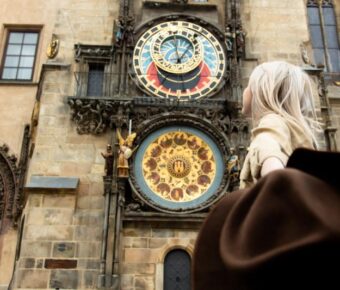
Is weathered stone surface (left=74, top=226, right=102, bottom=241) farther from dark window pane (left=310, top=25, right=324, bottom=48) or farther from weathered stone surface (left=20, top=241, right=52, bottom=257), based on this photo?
dark window pane (left=310, top=25, right=324, bottom=48)

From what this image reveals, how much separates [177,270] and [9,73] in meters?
7.32

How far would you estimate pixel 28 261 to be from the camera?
783 centimetres

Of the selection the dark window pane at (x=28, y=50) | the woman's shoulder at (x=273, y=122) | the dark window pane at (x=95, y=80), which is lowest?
the woman's shoulder at (x=273, y=122)

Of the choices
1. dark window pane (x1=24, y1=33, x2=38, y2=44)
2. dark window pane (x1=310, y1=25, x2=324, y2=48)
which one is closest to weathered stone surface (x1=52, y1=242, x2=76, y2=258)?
dark window pane (x1=24, y1=33, x2=38, y2=44)

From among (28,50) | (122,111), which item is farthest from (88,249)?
(28,50)

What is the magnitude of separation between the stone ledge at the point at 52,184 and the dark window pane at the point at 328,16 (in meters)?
9.34

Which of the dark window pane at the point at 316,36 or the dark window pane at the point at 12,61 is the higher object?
the dark window pane at the point at 316,36

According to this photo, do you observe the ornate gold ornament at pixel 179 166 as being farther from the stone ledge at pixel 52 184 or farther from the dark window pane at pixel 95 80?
the dark window pane at pixel 95 80

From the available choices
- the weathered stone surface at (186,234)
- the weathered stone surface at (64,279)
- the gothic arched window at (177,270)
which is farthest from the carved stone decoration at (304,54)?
the weathered stone surface at (64,279)

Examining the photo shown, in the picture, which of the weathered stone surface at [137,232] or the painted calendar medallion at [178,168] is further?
the painted calendar medallion at [178,168]

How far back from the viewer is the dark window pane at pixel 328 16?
1360 cm

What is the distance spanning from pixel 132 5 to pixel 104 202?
4.82m

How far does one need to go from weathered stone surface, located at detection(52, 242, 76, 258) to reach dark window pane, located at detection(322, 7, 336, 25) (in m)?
10.1

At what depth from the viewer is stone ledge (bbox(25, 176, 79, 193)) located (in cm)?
829
